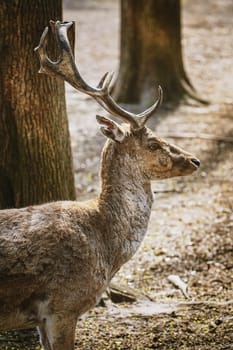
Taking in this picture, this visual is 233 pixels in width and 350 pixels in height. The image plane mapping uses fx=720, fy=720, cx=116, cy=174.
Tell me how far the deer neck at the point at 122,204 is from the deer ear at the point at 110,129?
0.10m

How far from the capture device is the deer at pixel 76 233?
469 cm

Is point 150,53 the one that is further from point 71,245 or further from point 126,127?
point 71,245

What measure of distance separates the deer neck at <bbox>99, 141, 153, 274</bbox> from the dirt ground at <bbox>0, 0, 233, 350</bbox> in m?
0.96

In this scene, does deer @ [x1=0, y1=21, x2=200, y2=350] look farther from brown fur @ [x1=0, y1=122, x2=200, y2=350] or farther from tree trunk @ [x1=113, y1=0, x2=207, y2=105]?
tree trunk @ [x1=113, y1=0, x2=207, y2=105]

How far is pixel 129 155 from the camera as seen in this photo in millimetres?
5305

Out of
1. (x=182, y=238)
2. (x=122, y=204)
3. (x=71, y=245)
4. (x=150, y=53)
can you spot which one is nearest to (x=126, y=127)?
(x=122, y=204)

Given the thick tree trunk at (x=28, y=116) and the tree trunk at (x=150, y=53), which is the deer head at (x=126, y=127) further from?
the tree trunk at (x=150, y=53)

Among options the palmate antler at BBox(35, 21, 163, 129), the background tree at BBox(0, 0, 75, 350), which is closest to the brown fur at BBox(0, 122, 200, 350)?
the palmate antler at BBox(35, 21, 163, 129)

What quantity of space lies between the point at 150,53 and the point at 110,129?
7.41m

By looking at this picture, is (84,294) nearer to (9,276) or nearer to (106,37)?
(9,276)

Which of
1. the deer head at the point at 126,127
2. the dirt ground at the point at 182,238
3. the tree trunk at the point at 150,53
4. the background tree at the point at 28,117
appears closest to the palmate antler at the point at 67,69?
the deer head at the point at 126,127

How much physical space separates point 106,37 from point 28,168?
13.0m

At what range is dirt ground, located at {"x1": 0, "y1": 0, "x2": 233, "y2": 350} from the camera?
5828 millimetres

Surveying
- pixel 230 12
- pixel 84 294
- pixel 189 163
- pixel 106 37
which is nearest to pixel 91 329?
pixel 84 294
